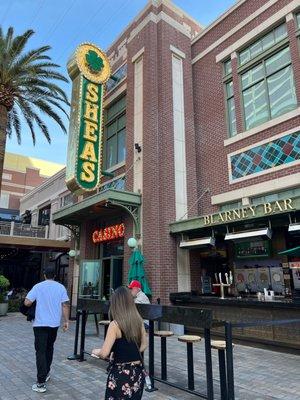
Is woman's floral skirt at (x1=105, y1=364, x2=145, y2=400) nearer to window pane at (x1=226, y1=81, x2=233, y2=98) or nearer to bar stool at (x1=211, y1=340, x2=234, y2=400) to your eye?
bar stool at (x1=211, y1=340, x2=234, y2=400)

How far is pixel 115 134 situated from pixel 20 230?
11.0 meters

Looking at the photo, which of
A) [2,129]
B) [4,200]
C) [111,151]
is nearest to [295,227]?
[111,151]

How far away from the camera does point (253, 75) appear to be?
40.5ft

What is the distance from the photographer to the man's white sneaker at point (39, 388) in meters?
5.43

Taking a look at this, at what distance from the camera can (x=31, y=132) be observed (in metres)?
19.7

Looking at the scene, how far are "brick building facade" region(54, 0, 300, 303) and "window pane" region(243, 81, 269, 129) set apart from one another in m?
0.04

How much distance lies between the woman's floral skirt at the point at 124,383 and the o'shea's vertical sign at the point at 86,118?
980 cm

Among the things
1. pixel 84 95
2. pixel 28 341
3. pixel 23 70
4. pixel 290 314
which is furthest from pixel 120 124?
pixel 290 314

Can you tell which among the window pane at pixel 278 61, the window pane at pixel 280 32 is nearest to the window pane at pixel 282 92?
the window pane at pixel 278 61

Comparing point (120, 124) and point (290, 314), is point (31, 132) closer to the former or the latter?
point (120, 124)

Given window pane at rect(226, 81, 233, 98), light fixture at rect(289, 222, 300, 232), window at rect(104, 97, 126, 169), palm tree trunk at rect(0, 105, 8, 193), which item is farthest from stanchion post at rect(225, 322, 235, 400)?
palm tree trunk at rect(0, 105, 8, 193)

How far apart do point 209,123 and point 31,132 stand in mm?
10975

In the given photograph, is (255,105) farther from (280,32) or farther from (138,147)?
(138,147)

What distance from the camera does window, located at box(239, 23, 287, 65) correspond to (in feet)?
38.3
